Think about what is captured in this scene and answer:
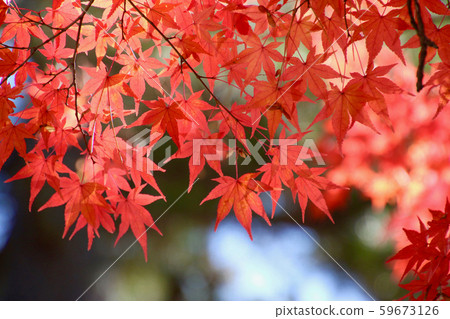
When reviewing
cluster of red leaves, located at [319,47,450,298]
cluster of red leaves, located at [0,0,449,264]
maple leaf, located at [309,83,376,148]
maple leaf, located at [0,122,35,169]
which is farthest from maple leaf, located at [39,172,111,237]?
cluster of red leaves, located at [319,47,450,298]

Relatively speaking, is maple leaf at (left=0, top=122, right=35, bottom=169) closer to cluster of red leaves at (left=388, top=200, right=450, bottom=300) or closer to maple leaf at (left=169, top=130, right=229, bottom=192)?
maple leaf at (left=169, top=130, right=229, bottom=192)

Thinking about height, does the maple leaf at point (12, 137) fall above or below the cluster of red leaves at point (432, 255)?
above

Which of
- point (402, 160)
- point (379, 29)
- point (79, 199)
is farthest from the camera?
point (402, 160)

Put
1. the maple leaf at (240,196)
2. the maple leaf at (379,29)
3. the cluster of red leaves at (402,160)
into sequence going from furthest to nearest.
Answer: the cluster of red leaves at (402,160) → the maple leaf at (240,196) → the maple leaf at (379,29)

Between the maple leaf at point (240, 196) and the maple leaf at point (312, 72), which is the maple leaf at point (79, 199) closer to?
the maple leaf at point (240, 196)

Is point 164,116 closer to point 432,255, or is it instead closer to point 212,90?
point 212,90

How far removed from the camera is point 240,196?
3.27 feet

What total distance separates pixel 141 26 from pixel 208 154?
1.25ft

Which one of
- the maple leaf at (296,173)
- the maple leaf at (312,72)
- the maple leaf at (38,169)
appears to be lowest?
the maple leaf at (296,173)

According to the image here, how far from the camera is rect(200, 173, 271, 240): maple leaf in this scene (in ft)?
3.18

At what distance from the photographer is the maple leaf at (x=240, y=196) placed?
0.97 metres

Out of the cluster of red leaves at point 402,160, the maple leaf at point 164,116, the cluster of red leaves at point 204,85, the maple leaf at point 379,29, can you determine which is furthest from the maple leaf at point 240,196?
the cluster of red leaves at point 402,160

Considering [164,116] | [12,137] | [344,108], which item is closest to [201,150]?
[164,116]
